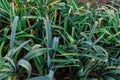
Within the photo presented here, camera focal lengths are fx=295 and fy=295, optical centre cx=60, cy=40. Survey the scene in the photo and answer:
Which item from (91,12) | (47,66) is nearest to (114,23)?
(91,12)

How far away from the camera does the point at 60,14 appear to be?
3.05 m

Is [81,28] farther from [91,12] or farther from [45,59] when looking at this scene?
[45,59]

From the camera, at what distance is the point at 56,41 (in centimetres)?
233

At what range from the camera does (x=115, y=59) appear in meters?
2.50

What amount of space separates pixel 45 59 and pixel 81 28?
0.61 metres

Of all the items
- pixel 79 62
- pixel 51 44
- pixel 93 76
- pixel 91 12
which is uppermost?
pixel 91 12

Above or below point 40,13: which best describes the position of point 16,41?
below

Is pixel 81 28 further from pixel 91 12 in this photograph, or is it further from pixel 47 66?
pixel 47 66

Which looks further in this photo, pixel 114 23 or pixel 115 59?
pixel 114 23

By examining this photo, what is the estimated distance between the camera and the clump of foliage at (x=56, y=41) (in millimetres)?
2324

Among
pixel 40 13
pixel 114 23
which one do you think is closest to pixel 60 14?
pixel 40 13

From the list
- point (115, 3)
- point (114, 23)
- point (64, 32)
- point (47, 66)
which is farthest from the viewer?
point (115, 3)

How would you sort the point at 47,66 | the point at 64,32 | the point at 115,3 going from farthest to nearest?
the point at 115,3 < the point at 64,32 < the point at 47,66

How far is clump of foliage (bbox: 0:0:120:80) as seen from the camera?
2.32 meters
